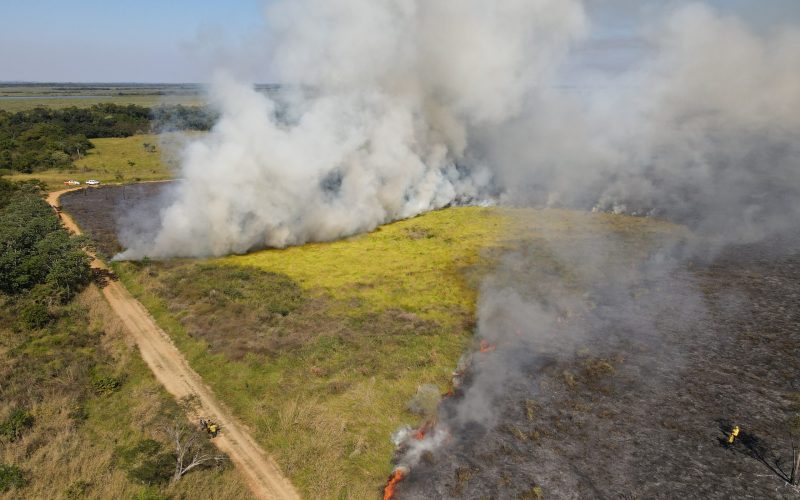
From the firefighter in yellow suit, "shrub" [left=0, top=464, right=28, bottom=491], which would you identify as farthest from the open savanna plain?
the firefighter in yellow suit

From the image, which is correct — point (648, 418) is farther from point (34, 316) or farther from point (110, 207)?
point (110, 207)

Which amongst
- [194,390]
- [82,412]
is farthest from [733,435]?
[82,412]

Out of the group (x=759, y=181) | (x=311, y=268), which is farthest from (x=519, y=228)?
(x=759, y=181)

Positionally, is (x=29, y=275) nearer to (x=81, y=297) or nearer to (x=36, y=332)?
(x=81, y=297)

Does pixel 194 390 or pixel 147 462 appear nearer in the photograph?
pixel 147 462

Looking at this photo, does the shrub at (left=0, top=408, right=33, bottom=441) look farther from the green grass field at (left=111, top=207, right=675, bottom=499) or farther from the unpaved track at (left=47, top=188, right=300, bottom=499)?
the green grass field at (left=111, top=207, right=675, bottom=499)

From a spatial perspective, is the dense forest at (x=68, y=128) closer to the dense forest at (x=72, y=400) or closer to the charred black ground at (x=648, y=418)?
the dense forest at (x=72, y=400)
